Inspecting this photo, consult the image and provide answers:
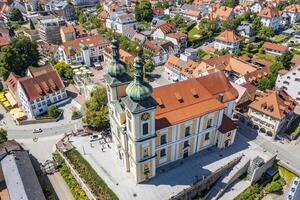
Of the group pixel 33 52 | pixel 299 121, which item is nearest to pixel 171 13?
pixel 33 52

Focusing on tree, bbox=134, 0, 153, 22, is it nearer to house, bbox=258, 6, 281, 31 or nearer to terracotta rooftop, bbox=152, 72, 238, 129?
house, bbox=258, 6, 281, 31

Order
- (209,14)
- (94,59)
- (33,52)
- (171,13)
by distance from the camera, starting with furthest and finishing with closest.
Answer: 1. (171,13)
2. (209,14)
3. (94,59)
4. (33,52)

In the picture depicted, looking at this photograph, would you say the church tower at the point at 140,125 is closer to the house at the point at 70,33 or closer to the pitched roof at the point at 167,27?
the pitched roof at the point at 167,27

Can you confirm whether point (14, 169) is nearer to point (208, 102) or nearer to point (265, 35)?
point (208, 102)

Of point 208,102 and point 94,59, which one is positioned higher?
point 208,102

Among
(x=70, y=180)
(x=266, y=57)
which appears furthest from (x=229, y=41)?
(x=70, y=180)

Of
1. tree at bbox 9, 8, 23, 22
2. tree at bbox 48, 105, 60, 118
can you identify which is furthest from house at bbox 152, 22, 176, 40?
tree at bbox 9, 8, 23, 22

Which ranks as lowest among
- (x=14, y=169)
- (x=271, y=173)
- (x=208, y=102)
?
(x=271, y=173)
